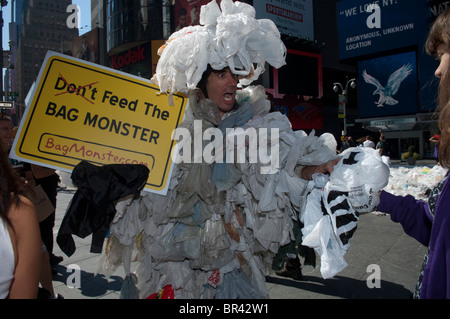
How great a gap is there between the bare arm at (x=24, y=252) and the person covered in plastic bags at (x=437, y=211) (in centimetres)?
132

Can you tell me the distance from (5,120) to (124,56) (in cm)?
2422

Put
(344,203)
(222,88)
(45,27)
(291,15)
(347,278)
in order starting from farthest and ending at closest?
1. (45,27)
2. (291,15)
3. (347,278)
4. (222,88)
5. (344,203)

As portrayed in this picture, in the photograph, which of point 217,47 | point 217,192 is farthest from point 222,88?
point 217,192

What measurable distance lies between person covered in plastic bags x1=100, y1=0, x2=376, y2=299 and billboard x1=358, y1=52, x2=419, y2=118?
20.8m

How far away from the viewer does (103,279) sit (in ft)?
10.7

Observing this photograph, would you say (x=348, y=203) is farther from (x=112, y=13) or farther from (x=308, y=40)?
(x=112, y=13)

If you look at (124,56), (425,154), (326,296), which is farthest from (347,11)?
(326,296)

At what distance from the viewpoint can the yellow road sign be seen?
1499 millimetres

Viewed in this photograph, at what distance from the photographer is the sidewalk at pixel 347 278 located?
2.89 meters

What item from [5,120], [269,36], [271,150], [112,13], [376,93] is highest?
[112,13]

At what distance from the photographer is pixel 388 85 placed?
19734 mm

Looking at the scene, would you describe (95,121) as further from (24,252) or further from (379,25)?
(379,25)

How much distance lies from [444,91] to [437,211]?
439mm

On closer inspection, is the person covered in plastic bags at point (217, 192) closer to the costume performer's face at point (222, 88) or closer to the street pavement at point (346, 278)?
the costume performer's face at point (222, 88)
